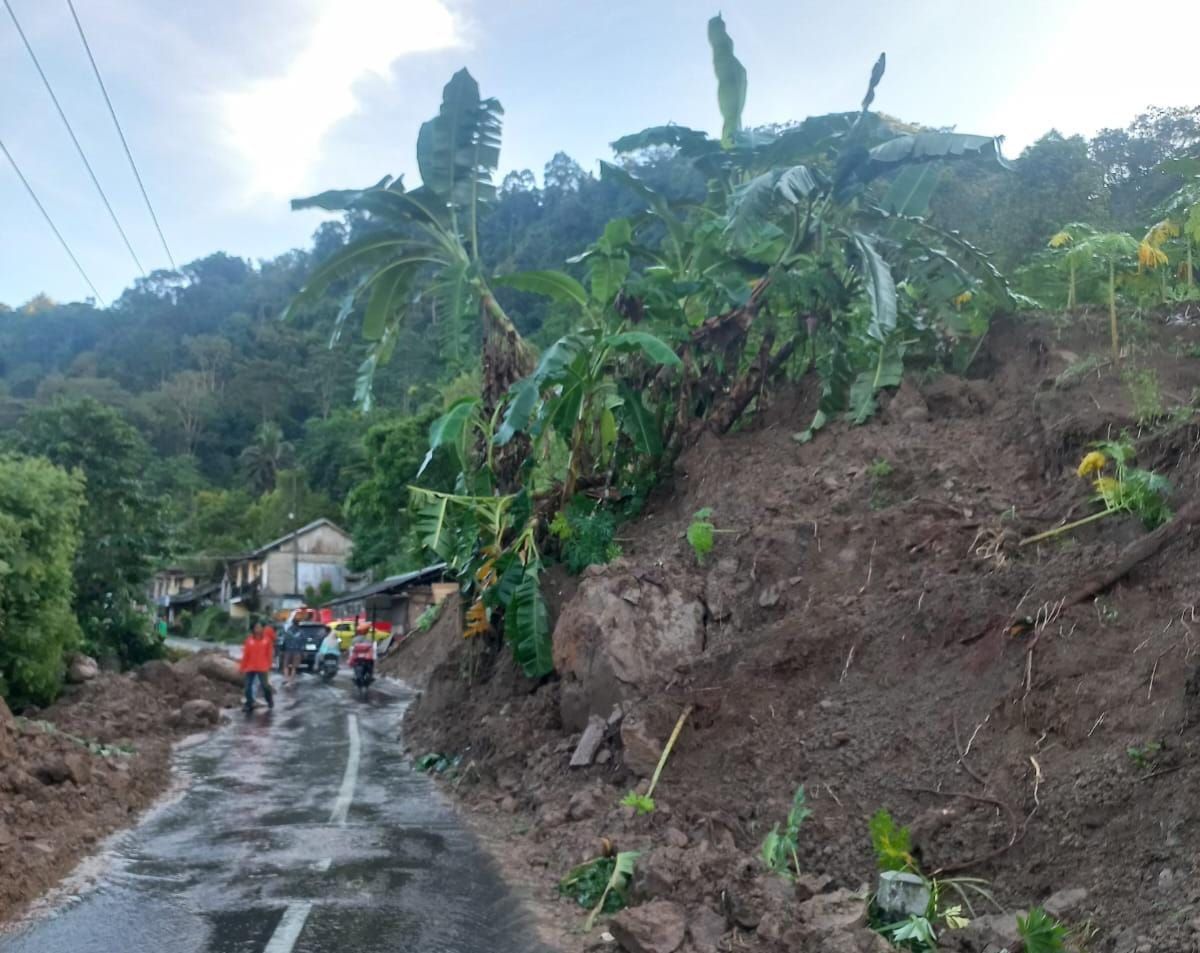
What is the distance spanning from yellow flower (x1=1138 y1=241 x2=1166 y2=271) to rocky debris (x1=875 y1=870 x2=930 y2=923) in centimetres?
920

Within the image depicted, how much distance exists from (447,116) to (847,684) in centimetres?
1038

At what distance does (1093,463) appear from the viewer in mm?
10266

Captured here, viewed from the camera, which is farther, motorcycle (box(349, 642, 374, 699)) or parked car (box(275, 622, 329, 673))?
parked car (box(275, 622, 329, 673))

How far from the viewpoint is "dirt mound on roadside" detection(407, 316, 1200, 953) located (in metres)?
6.59

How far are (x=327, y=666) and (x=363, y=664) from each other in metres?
4.29

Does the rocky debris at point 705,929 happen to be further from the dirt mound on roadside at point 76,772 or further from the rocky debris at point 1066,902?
the dirt mound on roadside at point 76,772

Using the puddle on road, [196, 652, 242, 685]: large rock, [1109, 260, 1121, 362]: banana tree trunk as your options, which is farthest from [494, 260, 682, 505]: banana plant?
[196, 652, 242, 685]: large rock

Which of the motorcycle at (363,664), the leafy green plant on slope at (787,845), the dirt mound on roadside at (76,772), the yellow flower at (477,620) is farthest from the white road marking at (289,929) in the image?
the motorcycle at (363,664)

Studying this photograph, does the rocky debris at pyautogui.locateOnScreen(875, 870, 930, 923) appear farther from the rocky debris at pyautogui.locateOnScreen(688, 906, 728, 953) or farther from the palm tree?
the palm tree

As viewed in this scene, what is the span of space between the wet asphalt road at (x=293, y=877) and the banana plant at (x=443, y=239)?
647cm

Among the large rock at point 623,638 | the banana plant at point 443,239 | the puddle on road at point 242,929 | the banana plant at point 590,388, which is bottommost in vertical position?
the puddle on road at point 242,929

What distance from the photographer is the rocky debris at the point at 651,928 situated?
645 centimetres

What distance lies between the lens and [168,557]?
26.7 m

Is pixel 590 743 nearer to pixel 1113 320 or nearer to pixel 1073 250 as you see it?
pixel 1113 320
